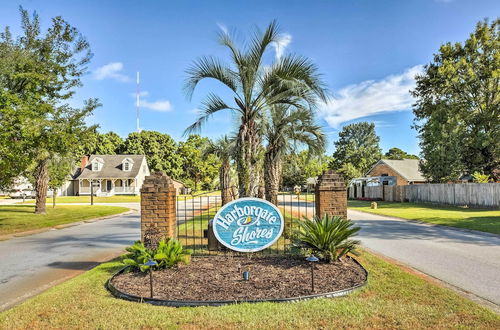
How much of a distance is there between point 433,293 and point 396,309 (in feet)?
3.53

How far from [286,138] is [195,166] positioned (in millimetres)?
40749

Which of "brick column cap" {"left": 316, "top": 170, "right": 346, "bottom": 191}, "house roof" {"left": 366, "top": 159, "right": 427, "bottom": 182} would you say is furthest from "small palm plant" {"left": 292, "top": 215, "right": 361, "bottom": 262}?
"house roof" {"left": 366, "top": 159, "right": 427, "bottom": 182}

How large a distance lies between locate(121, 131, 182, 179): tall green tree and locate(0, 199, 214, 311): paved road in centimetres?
4465

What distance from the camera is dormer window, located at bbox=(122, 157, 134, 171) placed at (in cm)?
4972

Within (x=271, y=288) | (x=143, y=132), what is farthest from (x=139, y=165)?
(x=271, y=288)

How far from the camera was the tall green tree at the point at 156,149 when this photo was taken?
59094 mm

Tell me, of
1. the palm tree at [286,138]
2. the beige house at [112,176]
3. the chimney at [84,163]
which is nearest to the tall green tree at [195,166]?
the beige house at [112,176]

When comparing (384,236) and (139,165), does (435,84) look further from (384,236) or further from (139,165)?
(139,165)

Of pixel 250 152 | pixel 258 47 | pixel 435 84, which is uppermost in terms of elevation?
pixel 435 84

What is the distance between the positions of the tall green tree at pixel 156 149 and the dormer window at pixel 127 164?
8367 mm

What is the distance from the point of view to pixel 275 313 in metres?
4.40

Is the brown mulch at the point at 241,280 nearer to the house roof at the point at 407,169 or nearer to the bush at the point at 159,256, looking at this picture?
the bush at the point at 159,256

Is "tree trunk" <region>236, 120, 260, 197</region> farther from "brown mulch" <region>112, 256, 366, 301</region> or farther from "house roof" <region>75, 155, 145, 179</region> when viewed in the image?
"house roof" <region>75, 155, 145, 179</region>

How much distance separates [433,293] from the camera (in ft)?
17.1
